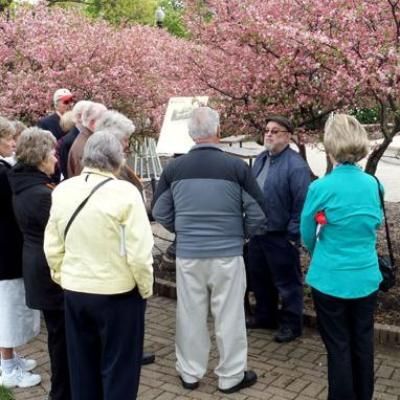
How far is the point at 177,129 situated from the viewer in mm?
6547

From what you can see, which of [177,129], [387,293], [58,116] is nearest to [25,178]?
[177,129]

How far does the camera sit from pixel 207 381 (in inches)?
173

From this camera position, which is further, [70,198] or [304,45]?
[304,45]

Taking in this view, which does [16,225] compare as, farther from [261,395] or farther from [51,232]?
[261,395]

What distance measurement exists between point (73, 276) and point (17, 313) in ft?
4.09

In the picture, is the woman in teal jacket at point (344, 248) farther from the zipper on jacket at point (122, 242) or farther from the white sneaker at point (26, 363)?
the white sneaker at point (26, 363)

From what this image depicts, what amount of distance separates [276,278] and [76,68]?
18.9 feet

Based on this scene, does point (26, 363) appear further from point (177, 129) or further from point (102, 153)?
point (177, 129)

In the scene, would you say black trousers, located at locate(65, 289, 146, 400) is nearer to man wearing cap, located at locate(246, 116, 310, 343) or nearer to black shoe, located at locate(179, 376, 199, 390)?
black shoe, located at locate(179, 376, 199, 390)

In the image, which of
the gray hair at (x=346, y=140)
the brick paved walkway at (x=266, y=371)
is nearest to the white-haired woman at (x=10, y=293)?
the brick paved walkway at (x=266, y=371)

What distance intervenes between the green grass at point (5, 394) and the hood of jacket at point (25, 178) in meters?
1.45

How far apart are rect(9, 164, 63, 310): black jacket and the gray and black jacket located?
89 cm

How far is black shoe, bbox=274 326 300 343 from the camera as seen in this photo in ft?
16.7

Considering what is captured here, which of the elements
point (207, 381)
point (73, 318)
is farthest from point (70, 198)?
point (207, 381)
